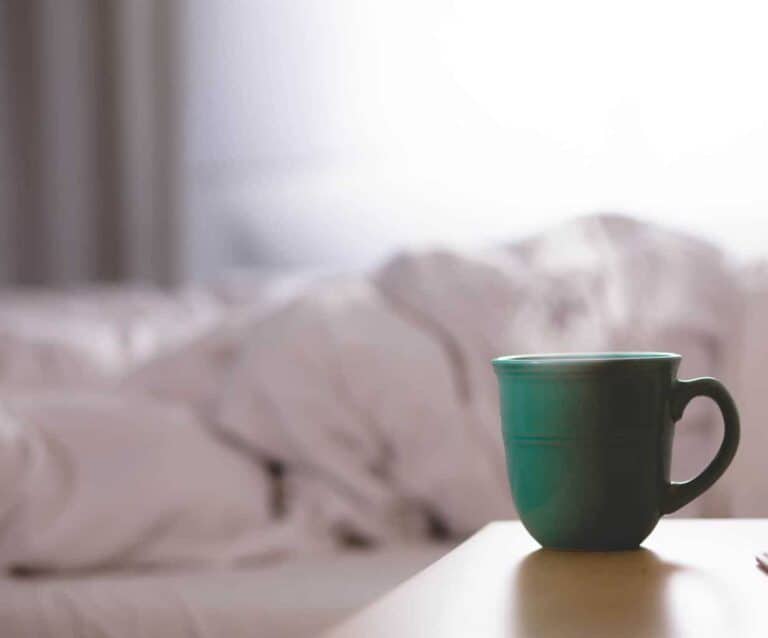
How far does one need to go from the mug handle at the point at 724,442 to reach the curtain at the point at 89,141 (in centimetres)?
244

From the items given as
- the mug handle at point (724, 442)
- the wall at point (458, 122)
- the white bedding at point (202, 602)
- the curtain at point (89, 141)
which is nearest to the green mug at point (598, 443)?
the mug handle at point (724, 442)

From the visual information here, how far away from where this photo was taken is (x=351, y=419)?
1.24 m

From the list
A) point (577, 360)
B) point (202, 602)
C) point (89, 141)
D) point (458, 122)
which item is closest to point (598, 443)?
point (577, 360)

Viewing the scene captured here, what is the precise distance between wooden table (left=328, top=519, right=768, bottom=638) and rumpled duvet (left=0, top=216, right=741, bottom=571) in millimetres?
648

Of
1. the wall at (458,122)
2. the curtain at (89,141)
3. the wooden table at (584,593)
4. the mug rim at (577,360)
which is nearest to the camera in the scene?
the wooden table at (584,593)

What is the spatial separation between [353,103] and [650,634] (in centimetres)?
233

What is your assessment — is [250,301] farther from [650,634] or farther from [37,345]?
[650,634]

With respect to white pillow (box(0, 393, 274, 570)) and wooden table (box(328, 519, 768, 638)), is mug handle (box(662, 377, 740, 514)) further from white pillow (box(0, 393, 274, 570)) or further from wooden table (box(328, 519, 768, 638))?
white pillow (box(0, 393, 274, 570))

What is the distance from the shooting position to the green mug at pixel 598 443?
49 cm

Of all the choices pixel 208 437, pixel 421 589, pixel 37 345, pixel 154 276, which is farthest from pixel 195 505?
pixel 154 276

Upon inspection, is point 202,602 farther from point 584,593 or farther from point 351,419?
point 584,593

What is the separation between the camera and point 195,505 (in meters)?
1.20

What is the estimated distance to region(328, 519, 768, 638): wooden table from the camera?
0.37 m

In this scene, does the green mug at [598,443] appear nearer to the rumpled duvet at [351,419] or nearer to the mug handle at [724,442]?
the mug handle at [724,442]
